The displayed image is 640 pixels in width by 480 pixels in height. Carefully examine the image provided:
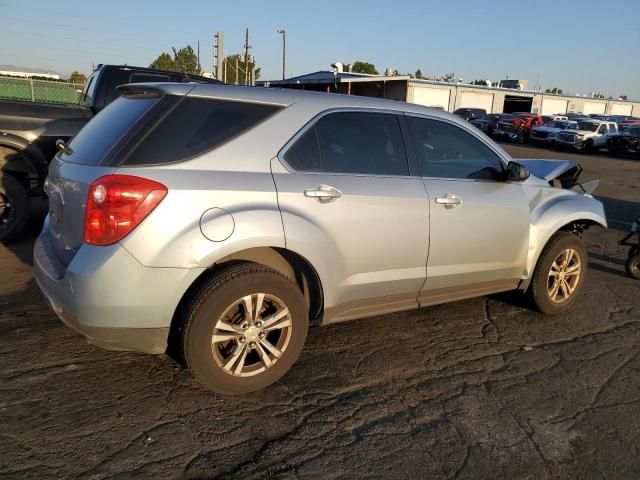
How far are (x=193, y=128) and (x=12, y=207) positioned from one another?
154 inches

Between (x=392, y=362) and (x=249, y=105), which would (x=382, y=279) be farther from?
(x=249, y=105)

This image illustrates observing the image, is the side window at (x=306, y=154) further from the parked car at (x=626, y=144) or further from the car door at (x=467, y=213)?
the parked car at (x=626, y=144)

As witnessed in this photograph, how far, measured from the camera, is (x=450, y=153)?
158 inches

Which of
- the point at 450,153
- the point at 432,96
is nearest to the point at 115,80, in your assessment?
the point at 450,153

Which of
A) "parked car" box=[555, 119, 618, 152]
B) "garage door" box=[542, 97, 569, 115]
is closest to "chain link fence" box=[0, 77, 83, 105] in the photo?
"parked car" box=[555, 119, 618, 152]

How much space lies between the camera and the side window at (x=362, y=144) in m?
3.37

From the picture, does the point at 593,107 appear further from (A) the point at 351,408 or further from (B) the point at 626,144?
(A) the point at 351,408

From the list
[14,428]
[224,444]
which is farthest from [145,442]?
[14,428]

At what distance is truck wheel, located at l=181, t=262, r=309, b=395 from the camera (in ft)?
9.39

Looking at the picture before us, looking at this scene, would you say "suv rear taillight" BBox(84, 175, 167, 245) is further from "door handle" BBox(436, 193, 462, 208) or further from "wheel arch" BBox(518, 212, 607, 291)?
"wheel arch" BBox(518, 212, 607, 291)

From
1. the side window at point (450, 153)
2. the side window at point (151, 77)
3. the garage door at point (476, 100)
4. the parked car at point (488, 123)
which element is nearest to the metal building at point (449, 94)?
the garage door at point (476, 100)

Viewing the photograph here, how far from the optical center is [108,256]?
2676 millimetres

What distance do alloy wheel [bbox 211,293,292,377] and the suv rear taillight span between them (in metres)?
0.71

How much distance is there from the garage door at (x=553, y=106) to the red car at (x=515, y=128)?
2436 centimetres
